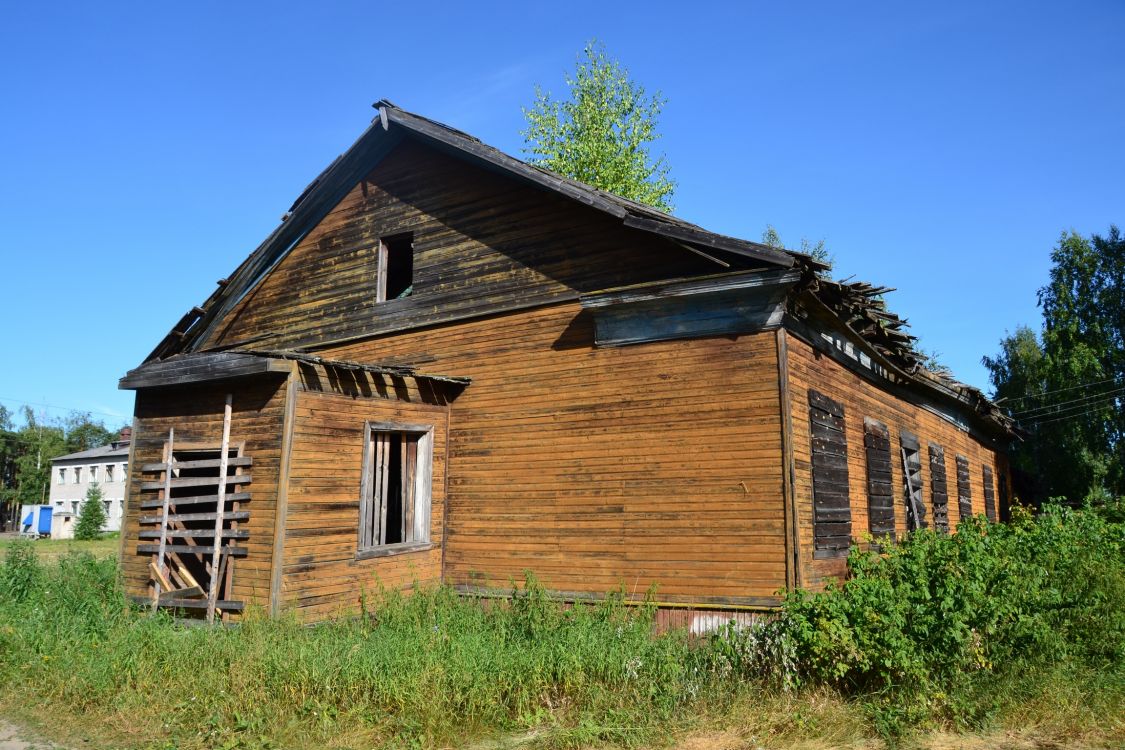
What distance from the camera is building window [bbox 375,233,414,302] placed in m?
12.9

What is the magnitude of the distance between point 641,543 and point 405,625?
298cm

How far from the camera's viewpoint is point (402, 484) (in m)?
10.9

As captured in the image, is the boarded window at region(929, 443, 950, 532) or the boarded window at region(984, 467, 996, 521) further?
the boarded window at region(984, 467, 996, 521)

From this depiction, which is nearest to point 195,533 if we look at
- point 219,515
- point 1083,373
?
point 219,515

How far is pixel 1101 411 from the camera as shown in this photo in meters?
32.8

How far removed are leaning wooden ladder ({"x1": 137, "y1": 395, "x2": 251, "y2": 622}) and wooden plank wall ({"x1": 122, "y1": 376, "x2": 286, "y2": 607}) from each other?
13 cm

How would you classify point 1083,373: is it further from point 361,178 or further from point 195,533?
point 195,533

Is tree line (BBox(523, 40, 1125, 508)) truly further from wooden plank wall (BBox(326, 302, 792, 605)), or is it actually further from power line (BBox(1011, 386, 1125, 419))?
wooden plank wall (BBox(326, 302, 792, 605))

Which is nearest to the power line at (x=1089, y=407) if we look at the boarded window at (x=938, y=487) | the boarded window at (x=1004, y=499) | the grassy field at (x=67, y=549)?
the boarded window at (x=1004, y=499)

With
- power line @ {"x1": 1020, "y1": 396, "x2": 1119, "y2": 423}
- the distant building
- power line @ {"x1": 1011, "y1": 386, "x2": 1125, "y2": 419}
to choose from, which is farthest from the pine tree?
power line @ {"x1": 1020, "y1": 396, "x2": 1119, "y2": 423}

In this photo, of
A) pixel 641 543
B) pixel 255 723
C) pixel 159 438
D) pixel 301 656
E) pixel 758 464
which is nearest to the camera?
pixel 255 723

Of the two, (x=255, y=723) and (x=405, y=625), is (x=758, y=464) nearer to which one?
(x=405, y=625)

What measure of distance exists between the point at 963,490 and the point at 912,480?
18.3ft

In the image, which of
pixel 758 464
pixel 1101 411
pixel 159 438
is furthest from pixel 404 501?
pixel 1101 411
